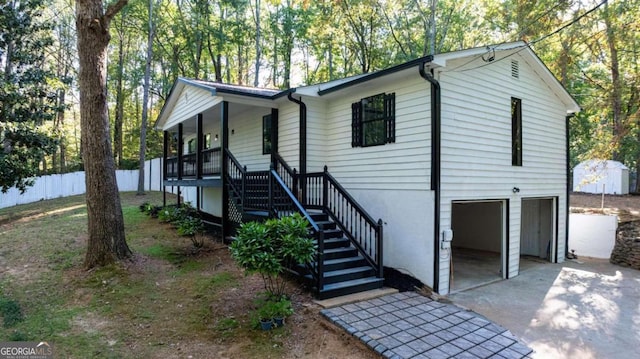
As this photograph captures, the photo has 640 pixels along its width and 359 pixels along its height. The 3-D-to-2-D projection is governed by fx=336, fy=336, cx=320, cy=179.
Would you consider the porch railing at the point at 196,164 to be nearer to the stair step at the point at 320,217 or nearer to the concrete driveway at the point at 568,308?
the stair step at the point at 320,217

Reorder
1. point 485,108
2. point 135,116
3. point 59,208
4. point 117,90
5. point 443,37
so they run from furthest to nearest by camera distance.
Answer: point 135,116 → point 117,90 → point 443,37 → point 59,208 → point 485,108

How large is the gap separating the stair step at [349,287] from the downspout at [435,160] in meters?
1.07

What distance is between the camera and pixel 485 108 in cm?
739

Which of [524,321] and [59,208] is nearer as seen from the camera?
[524,321]

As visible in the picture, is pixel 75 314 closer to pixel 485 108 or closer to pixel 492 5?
pixel 485 108

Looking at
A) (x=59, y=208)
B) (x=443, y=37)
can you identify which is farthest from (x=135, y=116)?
(x=443, y=37)

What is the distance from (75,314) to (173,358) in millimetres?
2284

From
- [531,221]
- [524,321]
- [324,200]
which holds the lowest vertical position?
[524,321]

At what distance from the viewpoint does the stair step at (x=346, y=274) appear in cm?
588

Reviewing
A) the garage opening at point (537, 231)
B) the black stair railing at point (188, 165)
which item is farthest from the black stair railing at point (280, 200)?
the garage opening at point (537, 231)

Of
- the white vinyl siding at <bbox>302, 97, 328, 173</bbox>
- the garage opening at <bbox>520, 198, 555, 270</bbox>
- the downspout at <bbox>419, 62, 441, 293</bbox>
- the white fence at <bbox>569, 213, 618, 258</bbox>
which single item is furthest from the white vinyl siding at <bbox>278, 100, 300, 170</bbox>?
the white fence at <bbox>569, 213, 618, 258</bbox>

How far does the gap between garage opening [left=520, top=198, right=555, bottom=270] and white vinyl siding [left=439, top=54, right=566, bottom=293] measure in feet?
0.86

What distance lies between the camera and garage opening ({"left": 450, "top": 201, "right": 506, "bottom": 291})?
351 inches

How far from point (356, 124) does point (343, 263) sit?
347 centimetres
